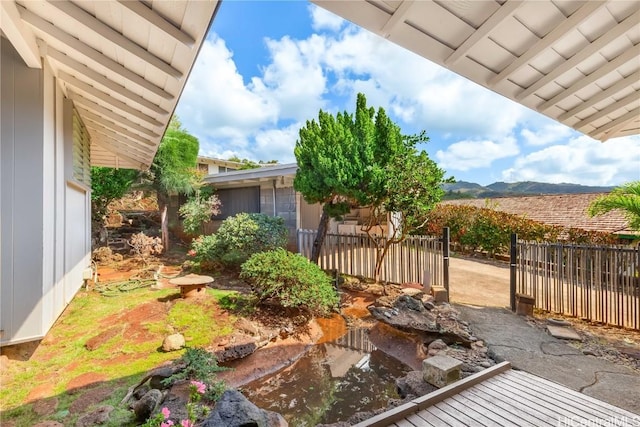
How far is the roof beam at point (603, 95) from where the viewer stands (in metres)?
2.63

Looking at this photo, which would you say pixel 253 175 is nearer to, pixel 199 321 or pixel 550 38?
pixel 199 321

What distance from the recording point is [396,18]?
1.74 m

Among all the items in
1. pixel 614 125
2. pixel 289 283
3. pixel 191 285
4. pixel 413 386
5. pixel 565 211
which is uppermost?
pixel 614 125

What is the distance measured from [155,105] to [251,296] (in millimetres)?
3868

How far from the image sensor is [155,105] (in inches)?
165

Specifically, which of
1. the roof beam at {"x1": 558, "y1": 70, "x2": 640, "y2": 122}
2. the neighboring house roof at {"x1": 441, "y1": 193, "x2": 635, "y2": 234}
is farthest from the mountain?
the roof beam at {"x1": 558, "y1": 70, "x2": 640, "y2": 122}

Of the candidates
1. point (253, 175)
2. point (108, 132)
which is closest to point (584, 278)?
point (253, 175)

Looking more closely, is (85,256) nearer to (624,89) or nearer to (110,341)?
(110,341)

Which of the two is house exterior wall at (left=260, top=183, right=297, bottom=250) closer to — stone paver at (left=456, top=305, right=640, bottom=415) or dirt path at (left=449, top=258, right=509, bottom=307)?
dirt path at (left=449, top=258, right=509, bottom=307)

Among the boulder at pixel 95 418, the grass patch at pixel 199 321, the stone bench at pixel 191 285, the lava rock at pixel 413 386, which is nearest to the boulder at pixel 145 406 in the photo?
the boulder at pixel 95 418

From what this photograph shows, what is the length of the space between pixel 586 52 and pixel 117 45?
4.20 meters

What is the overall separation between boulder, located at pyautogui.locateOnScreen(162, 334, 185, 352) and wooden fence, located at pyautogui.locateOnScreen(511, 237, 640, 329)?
6.10 meters

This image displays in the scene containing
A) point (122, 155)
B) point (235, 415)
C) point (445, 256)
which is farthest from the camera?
point (122, 155)

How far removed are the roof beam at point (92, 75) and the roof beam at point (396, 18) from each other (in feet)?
12.3
